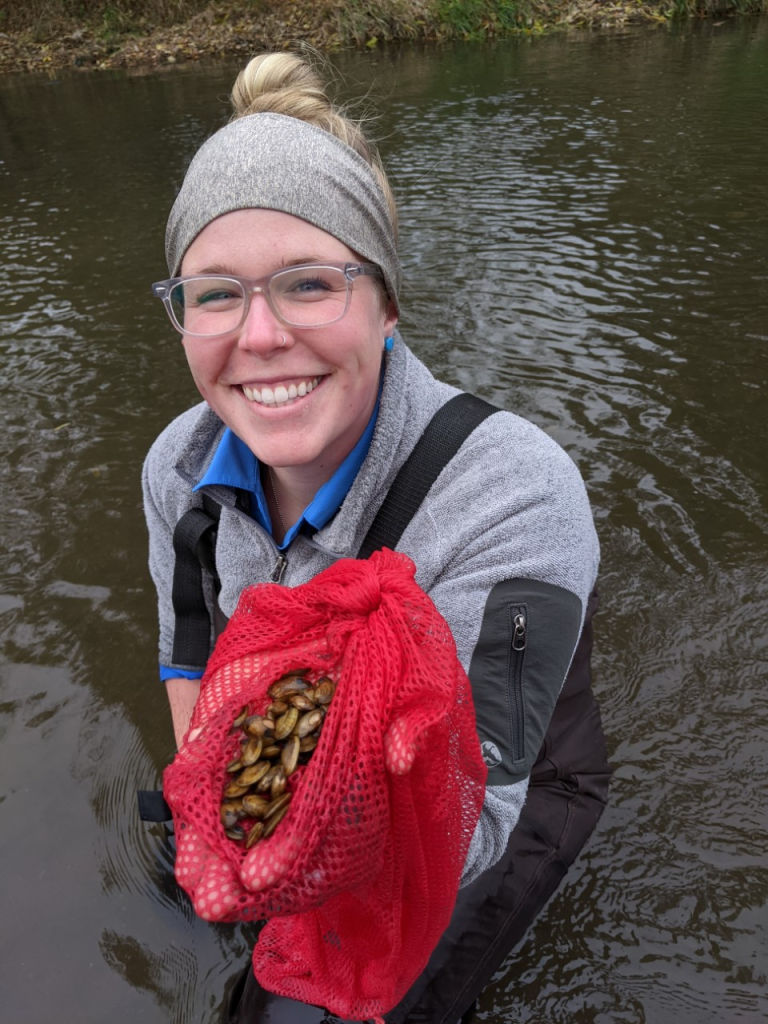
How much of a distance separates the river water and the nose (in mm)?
1809

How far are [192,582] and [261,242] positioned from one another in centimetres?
103

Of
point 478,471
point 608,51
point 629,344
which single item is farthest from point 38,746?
point 608,51

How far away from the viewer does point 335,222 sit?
1.68 meters

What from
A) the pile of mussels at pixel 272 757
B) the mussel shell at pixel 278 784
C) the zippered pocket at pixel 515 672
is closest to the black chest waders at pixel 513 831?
the zippered pocket at pixel 515 672

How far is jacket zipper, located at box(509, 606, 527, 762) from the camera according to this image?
1.54m

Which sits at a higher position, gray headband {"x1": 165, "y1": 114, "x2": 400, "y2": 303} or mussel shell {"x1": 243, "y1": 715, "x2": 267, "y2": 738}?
gray headband {"x1": 165, "y1": 114, "x2": 400, "y2": 303}

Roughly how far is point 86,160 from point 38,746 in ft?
34.1

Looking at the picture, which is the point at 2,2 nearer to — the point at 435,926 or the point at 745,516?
the point at 745,516

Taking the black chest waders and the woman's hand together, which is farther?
the woman's hand

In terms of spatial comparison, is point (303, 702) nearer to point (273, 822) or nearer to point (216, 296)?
point (273, 822)

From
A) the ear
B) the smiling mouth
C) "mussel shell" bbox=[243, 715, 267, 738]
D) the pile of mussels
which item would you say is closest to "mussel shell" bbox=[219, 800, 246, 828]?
the pile of mussels

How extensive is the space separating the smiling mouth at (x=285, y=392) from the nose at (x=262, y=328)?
Result: 0.09 meters

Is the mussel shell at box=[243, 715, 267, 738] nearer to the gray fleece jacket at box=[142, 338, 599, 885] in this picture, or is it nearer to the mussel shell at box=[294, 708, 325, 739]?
the mussel shell at box=[294, 708, 325, 739]

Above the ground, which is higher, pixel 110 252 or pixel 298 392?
pixel 298 392
